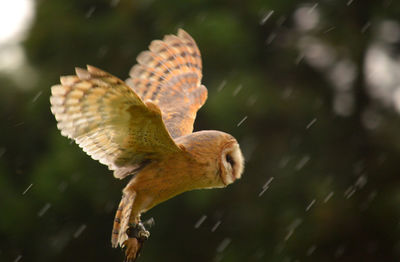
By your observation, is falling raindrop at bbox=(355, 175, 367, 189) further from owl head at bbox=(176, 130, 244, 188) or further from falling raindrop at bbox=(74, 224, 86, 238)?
owl head at bbox=(176, 130, 244, 188)

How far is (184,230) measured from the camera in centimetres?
523

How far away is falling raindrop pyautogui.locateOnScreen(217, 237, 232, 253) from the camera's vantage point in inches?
220

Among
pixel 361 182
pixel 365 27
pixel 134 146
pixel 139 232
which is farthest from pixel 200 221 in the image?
pixel 139 232

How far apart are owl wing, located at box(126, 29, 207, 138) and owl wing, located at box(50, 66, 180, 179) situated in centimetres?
77

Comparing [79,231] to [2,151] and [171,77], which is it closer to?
[2,151]

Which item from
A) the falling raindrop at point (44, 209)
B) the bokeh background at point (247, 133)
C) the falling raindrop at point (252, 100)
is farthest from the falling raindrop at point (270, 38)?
the falling raindrop at point (44, 209)

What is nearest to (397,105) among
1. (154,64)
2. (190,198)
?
(190,198)

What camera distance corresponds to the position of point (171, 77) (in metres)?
3.28

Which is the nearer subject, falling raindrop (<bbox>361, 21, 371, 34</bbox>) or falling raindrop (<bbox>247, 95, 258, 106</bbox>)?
falling raindrop (<bbox>247, 95, 258, 106</bbox>)

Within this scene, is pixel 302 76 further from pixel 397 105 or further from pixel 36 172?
pixel 36 172

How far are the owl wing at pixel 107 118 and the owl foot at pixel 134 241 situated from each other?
336 millimetres

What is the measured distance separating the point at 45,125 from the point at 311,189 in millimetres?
2679

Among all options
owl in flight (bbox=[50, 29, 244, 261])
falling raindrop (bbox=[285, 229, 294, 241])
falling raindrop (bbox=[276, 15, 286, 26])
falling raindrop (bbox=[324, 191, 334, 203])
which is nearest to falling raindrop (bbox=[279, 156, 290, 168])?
falling raindrop (bbox=[324, 191, 334, 203])

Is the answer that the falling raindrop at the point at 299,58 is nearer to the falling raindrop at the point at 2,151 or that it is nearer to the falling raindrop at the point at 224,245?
the falling raindrop at the point at 224,245
